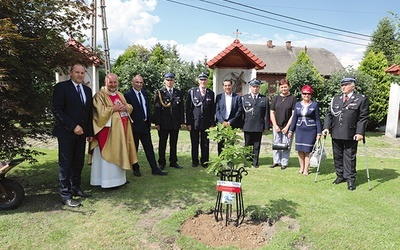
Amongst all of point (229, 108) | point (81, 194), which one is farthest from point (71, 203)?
point (229, 108)

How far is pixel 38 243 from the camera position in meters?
3.23

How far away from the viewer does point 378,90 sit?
46.5 ft

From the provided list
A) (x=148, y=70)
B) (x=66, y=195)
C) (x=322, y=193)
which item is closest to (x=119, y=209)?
(x=66, y=195)

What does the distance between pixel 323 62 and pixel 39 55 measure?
40.2 meters

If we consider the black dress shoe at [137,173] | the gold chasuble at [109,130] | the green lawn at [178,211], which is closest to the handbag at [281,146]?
the green lawn at [178,211]

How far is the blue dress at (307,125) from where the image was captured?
19.4ft

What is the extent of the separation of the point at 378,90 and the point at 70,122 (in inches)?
571

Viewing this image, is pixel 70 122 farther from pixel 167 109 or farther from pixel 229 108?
pixel 229 108

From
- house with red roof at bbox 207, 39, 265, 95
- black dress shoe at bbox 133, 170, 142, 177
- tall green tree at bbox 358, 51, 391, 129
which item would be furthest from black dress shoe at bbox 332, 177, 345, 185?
tall green tree at bbox 358, 51, 391, 129

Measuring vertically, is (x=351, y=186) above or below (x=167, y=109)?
below

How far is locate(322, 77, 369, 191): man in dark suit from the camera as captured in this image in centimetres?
513

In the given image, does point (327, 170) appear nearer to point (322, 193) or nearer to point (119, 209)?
point (322, 193)

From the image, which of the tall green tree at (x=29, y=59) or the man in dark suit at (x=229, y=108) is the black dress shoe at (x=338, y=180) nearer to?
the man in dark suit at (x=229, y=108)

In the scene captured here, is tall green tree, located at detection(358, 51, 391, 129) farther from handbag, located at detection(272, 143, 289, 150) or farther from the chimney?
the chimney
